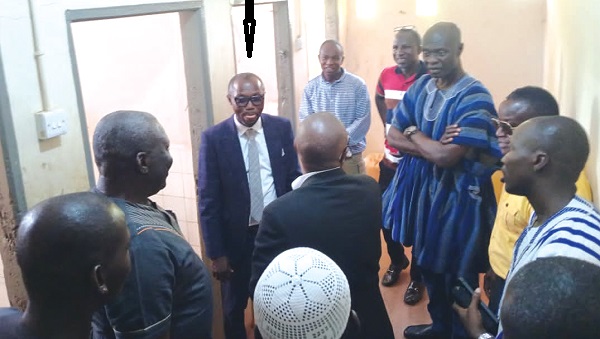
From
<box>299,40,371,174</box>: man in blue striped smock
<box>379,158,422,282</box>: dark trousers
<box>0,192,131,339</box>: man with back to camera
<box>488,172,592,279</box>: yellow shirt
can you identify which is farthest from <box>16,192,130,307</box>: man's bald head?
<box>299,40,371,174</box>: man in blue striped smock

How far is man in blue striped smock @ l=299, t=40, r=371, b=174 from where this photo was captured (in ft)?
14.3

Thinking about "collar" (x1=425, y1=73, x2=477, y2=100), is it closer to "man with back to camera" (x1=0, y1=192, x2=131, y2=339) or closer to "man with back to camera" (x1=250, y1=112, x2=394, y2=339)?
"man with back to camera" (x1=250, y1=112, x2=394, y2=339)

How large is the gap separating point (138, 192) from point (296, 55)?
346cm

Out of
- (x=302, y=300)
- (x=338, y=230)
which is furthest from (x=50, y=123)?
(x=302, y=300)

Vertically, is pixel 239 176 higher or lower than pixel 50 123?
lower

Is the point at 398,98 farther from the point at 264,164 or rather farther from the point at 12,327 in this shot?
the point at 12,327

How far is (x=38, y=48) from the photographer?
232 cm

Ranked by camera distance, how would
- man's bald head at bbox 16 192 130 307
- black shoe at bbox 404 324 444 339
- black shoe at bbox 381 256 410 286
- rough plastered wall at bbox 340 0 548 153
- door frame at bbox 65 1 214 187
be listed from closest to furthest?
man's bald head at bbox 16 192 130 307
door frame at bbox 65 1 214 187
black shoe at bbox 404 324 444 339
black shoe at bbox 381 256 410 286
rough plastered wall at bbox 340 0 548 153

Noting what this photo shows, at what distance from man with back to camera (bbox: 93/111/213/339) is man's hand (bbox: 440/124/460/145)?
1517 millimetres

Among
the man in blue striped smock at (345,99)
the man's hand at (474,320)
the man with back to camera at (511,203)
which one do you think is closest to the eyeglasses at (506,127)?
the man with back to camera at (511,203)

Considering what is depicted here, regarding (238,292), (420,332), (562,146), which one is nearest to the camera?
(562,146)

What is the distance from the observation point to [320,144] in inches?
84.6

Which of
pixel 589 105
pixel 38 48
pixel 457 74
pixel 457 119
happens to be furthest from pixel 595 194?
pixel 38 48

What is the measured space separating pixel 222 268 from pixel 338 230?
4.00 feet
